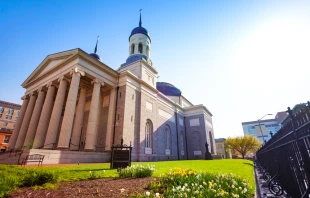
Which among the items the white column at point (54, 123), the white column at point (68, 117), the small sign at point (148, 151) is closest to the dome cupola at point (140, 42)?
the white column at point (68, 117)

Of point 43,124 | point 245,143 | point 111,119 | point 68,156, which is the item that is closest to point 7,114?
point 43,124

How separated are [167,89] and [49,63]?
78.9ft

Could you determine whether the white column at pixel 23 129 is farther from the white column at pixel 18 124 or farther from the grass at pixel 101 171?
the grass at pixel 101 171

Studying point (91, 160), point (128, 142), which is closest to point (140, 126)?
point (128, 142)

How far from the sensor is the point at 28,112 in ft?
72.4

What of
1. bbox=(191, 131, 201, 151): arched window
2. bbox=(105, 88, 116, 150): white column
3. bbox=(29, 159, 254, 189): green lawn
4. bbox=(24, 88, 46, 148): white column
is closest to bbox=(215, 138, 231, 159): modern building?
bbox=(191, 131, 201, 151): arched window

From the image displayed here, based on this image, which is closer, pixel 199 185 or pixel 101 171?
pixel 199 185

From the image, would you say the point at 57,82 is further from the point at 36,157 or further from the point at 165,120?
the point at 165,120

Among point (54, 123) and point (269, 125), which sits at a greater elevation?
point (269, 125)

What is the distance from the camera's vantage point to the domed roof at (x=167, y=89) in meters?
37.7

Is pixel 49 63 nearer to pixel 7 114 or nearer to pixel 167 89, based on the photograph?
pixel 167 89

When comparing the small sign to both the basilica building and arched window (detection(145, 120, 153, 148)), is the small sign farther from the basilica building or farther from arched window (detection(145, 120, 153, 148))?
arched window (detection(145, 120, 153, 148))

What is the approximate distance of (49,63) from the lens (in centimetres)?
2239

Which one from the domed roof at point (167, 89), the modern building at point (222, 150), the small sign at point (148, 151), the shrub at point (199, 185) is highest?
the domed roof at point (167, 89)
